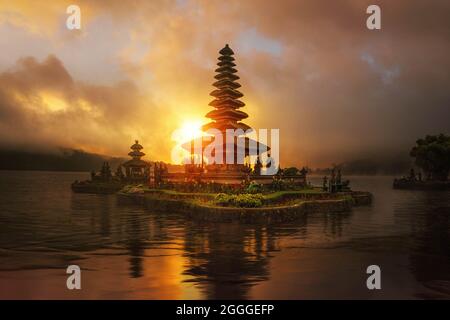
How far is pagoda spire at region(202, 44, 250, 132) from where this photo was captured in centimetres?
5266

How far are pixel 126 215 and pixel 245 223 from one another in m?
13.3

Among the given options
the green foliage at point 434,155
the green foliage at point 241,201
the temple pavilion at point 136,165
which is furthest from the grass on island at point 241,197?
the green foliage at point 434,155

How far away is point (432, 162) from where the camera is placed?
91750mm

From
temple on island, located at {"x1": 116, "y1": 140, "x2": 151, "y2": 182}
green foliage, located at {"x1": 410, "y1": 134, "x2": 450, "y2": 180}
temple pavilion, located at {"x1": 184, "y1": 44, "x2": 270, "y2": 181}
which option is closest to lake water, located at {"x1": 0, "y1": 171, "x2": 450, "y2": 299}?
temple pavilion, located at {"x1": 184, "y1": 44, "x2": 270, "y2": 181}

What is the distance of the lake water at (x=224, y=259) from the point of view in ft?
41.2

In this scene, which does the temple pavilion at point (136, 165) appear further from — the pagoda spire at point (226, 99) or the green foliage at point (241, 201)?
the green foliage at point (241, 201)

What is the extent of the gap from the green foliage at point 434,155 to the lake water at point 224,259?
67.5m

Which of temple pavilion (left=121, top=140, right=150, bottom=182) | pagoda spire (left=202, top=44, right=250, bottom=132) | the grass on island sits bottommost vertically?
the grass on island

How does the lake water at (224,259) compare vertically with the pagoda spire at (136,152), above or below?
below

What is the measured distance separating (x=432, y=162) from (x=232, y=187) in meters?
69.8

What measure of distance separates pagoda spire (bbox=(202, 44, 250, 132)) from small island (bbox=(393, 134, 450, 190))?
5583 cm

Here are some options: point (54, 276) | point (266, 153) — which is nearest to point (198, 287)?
point (54, 276)

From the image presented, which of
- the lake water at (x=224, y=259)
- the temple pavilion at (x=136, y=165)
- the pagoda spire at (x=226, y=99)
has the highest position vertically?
the pagoda spire at (x=226, y=99)

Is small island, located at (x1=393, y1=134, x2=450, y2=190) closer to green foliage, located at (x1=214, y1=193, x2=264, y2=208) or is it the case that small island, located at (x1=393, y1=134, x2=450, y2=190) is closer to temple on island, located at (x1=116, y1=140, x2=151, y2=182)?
temple on island, located at (x1=116, y1=140, x2=151, y2=182)
